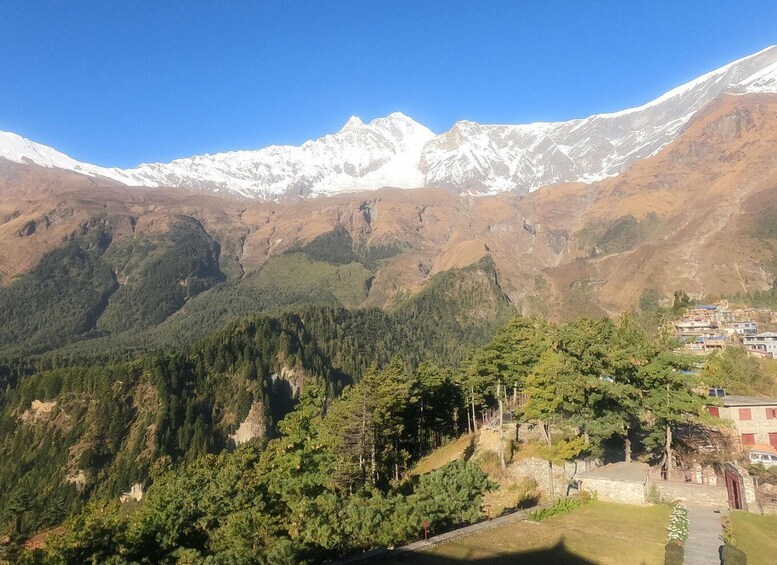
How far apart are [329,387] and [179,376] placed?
52.8 meters

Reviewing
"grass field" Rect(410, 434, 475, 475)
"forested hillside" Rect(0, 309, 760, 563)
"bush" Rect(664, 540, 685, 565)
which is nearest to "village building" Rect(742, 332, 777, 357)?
"forested hillside" Rect(0, 309, 760, 563)

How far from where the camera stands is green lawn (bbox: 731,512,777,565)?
2602 centimetres

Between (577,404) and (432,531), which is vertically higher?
(577,404)

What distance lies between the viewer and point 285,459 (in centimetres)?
3180

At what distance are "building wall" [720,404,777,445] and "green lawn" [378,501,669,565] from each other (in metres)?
20.7

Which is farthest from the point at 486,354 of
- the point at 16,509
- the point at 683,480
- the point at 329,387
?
the point at 329,387

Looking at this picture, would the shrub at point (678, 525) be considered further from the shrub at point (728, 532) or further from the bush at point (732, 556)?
the bush at point (732, 556)

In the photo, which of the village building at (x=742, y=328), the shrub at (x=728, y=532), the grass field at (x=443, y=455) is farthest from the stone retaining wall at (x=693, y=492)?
the village building at (x=742, y=328)

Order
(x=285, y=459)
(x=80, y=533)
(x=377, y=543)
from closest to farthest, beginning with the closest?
(x=80, y=533) → (x=377, y=543) → (x=285, y=459)

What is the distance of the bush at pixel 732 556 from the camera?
23.6 m

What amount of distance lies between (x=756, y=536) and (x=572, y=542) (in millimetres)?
11071

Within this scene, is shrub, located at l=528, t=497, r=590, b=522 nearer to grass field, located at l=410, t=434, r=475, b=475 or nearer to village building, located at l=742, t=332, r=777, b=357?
grass field, located at l=410, t=434, r=475, b=475

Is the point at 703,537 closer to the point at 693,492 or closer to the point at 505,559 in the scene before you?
the point at 693,492

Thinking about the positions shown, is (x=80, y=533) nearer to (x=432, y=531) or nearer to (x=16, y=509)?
(x=432, y=531)
